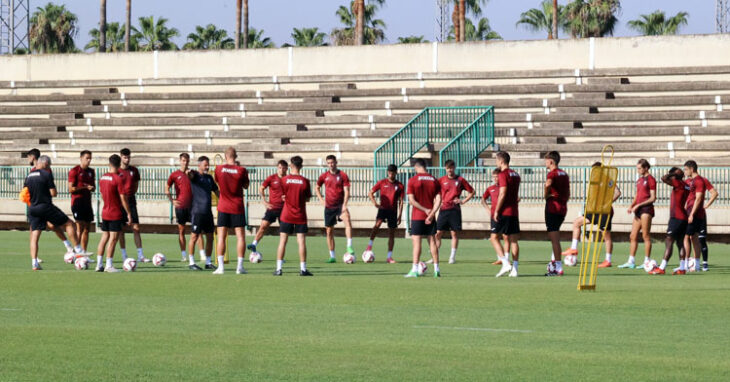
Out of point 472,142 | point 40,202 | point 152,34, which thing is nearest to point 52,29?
point 152,34

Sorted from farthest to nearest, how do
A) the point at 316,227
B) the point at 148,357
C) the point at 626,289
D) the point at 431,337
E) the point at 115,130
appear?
the point at 115,130
the point at 316,227
the point at 626,289
the point at 431,337
the point at 148,357

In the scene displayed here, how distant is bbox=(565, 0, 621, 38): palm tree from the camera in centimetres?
8088

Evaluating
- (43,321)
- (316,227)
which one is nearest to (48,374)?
(43,321)

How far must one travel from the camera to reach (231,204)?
61.2ft

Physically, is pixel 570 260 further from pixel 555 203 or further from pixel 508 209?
pixel 508 209

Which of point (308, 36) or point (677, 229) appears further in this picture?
point (308, 36)

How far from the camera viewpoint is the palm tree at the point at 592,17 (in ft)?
265

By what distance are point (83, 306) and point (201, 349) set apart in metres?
3.86

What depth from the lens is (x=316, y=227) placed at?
32.8 m

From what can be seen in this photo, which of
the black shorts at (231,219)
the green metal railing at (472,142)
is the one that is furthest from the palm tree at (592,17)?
the black shorts at (231,219)

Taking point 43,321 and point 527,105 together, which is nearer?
point 43,321

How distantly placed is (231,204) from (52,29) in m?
66.2

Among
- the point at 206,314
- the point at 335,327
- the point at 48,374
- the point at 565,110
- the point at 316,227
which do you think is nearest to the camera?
the point at 48,374

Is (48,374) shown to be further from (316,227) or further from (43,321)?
(316,227)
